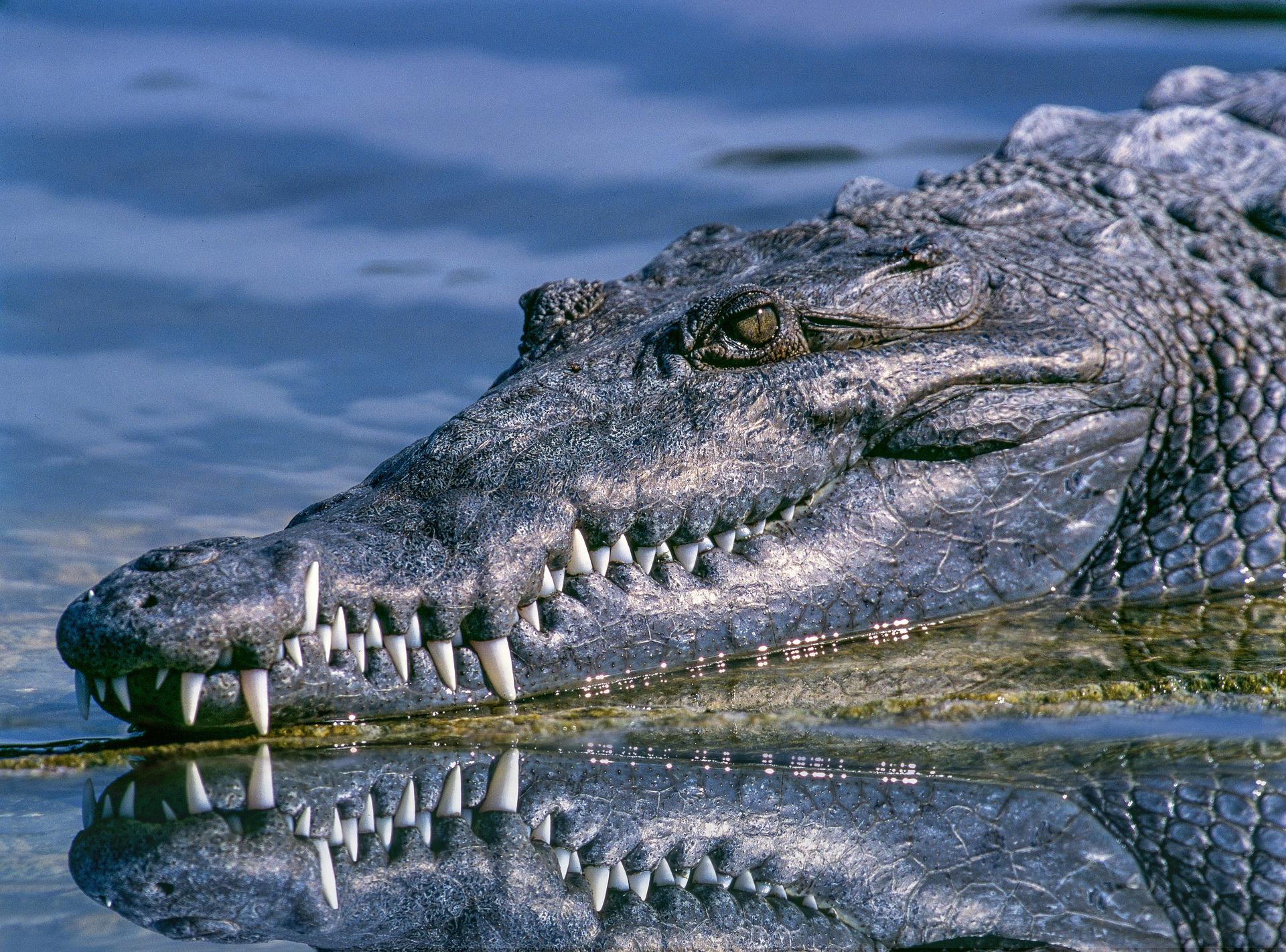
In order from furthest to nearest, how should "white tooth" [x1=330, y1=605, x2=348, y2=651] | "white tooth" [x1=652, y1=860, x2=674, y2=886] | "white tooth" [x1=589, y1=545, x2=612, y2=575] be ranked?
"white tooth" [x1=589, y1=545, x2=612, y2=575] → "white tooth" [x1=330, y1=605, x2=348, y2=651] → "white tooth" [x1=652, y1=860, x2=674, y2=886]

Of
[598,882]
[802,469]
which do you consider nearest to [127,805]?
[598,882]

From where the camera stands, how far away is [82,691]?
9.14 ft

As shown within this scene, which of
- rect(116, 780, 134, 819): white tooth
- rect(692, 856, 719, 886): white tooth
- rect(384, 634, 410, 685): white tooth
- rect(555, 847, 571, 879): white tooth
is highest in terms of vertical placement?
rect(384, 634, 410, 685): white tooth

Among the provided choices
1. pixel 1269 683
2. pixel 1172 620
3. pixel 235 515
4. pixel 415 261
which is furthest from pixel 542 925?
pixel 415 261

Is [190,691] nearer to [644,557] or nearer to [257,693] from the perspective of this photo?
[257,693]

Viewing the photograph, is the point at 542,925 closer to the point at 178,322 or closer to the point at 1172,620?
the point at 1172,620

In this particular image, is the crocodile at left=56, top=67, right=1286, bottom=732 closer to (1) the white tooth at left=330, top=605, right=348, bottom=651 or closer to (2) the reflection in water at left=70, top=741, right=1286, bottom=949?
(1) the white tooth at left=330, top=605, right=348, bottom=651

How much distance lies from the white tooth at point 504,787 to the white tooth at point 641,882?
1.07 feet

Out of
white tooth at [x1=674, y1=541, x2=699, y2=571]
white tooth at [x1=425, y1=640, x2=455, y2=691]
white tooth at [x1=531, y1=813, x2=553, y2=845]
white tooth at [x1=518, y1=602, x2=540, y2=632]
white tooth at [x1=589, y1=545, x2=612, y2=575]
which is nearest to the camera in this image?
white tooth at [x1=531, y1=813, x2=553, y2=845]

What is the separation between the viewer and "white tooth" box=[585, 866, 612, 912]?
2205 millimetres

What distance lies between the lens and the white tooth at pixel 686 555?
10.8 feet

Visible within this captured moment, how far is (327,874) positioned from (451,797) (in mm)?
372

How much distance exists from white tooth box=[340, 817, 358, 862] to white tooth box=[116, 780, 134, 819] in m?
0.35

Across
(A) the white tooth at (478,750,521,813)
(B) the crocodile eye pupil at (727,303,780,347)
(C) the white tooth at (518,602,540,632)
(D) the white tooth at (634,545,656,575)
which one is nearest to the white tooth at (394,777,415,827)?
(A) the white tooth at (478,750,521,813)
